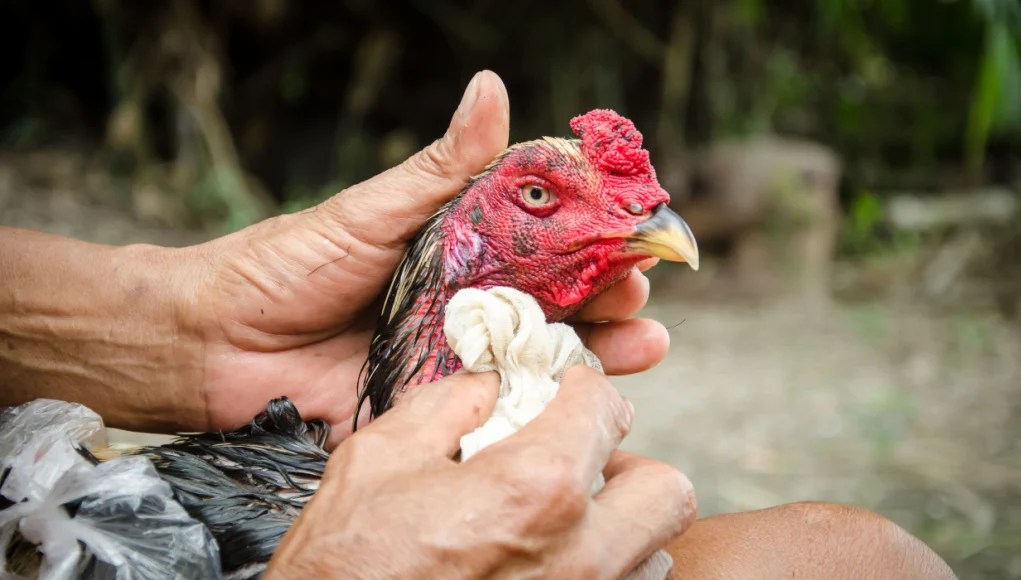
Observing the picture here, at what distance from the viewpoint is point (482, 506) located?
124 cm

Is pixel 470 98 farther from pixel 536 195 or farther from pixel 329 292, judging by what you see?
pixel 329 292

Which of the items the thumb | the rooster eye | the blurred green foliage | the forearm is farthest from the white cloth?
the blurred green foliage

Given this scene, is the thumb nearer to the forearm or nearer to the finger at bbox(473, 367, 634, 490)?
the forearm

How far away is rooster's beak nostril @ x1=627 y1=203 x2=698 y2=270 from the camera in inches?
65.9

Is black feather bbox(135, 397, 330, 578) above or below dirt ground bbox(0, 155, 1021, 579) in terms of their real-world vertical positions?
above

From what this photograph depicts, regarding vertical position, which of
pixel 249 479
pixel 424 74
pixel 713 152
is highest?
pixel 424 74

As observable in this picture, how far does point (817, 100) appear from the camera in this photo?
28.8 feet

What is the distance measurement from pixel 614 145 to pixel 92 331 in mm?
1244

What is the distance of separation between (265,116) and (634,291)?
5633 mm

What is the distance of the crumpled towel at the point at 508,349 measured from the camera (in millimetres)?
1561

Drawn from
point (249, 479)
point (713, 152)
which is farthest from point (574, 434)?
point (713, 152)

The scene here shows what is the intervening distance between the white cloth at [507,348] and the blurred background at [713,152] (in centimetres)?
237

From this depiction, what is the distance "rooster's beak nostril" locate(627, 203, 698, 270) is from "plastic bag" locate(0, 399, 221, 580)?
3.02 feet

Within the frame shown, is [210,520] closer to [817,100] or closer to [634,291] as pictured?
[634,291]
